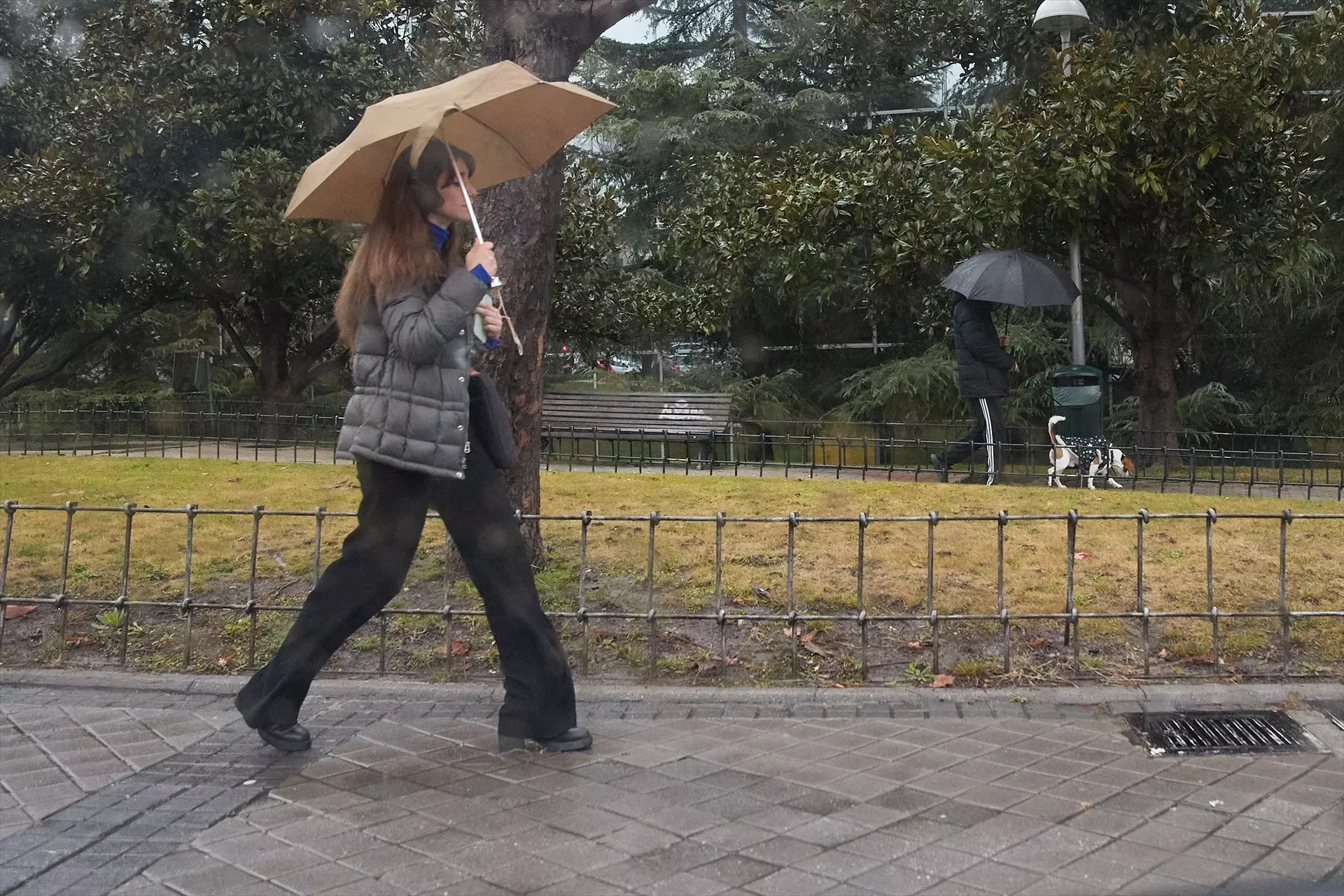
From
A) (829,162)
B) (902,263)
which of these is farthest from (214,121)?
(902,263)

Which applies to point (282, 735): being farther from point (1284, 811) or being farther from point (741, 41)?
point (741, 41)

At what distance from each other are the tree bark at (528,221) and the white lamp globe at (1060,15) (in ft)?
24.3

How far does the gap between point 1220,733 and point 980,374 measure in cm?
653

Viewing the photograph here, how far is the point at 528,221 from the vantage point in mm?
6379

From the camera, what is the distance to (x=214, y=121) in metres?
15.6

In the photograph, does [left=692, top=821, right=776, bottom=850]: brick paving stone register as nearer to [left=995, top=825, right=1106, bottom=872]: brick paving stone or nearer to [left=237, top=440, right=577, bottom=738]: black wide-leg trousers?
[left=995, top=825, right=1106, bottom=872]: brick paving stone

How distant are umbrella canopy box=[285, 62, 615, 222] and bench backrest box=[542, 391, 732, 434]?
26.6 feet

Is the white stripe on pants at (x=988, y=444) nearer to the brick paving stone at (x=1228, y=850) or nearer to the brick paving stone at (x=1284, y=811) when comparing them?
the brick paving stone at (x=1284, y=811)

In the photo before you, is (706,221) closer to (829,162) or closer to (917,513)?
(829,162)

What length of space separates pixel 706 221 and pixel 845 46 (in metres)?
5.55

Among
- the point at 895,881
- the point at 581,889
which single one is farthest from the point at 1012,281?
the point at 581,889

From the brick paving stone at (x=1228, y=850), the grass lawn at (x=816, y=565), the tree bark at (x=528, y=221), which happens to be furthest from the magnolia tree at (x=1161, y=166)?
the brick paving stone at (x=1228, y=850)

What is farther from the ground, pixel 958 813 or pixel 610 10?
pixel 610 10

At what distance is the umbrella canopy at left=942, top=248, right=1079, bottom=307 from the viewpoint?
10539 millimetres
